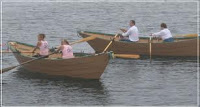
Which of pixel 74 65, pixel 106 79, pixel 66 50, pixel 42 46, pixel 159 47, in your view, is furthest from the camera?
pixel 159 47

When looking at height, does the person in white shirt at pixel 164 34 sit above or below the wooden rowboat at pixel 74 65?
above

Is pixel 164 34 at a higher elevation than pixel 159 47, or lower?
higher

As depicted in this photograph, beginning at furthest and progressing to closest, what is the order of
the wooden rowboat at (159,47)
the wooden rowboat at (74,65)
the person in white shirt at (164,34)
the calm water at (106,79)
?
1. the person in white shirt at (164,34)
2. the wooden rowboat at (159,47)
3. the wooden rowboat at (74,65)
4. the calm water at (106,79)

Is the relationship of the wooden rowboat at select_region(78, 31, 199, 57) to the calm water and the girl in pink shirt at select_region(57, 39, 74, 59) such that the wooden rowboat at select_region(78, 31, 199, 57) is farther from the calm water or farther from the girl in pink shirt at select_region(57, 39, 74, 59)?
the girl in pink shirt at select_region(57, 39, 74, 59)

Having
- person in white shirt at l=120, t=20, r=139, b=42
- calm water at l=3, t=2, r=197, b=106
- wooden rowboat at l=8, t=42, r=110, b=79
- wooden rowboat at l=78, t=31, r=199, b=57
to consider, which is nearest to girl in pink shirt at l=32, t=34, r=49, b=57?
wooden rowboat at l=8, t=42, r=110, b=79

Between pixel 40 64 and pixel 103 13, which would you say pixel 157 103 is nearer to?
pixel 40 64

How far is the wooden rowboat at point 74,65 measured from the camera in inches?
1083

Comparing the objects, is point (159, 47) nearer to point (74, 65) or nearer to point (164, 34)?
point (164, 34)

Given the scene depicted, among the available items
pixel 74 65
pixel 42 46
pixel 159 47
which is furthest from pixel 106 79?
pixel 159 47

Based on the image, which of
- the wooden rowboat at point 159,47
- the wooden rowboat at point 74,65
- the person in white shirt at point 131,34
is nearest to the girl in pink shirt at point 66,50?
the wooden rowboat at point 74,65

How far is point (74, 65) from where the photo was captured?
28.0 m

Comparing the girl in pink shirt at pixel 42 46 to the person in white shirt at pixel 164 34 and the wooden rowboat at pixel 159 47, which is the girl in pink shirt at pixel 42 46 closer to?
the wooden rowboat at pixel 159 47

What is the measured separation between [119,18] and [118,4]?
888 cm

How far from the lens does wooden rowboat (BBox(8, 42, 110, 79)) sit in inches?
1083
